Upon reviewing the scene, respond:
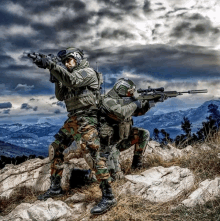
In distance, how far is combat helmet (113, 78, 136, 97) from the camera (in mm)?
5918

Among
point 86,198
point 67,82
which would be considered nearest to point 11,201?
point 86,198

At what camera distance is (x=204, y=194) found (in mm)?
5582

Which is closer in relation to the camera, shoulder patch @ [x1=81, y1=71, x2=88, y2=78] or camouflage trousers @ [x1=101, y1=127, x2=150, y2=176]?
shoulder patch @ [x1=81, y1=71, x2=88, y2=78]

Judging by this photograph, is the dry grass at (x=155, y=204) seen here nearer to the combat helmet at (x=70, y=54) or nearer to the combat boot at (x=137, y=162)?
the combat boot at (x=137, y=162)

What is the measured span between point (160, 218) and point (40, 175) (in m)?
3.34

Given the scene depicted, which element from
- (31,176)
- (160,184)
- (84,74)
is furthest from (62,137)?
(160,184)

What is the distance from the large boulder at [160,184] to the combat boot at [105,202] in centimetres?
72

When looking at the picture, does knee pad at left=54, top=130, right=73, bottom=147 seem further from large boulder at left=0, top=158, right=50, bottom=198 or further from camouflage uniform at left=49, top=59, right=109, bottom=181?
large boulder at left=0, top=158, right=50, bottom=198

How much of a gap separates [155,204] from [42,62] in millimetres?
3163

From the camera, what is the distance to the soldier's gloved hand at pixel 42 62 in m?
4.68

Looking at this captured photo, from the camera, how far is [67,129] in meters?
5.80

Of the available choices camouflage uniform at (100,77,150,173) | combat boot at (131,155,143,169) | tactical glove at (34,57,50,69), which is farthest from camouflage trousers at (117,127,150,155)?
tactical glove at (34,57,50,69)

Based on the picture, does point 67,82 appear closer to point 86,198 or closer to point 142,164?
point 86,198

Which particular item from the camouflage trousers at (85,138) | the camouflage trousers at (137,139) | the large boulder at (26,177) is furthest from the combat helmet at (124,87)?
the large boulder at (26,177)
